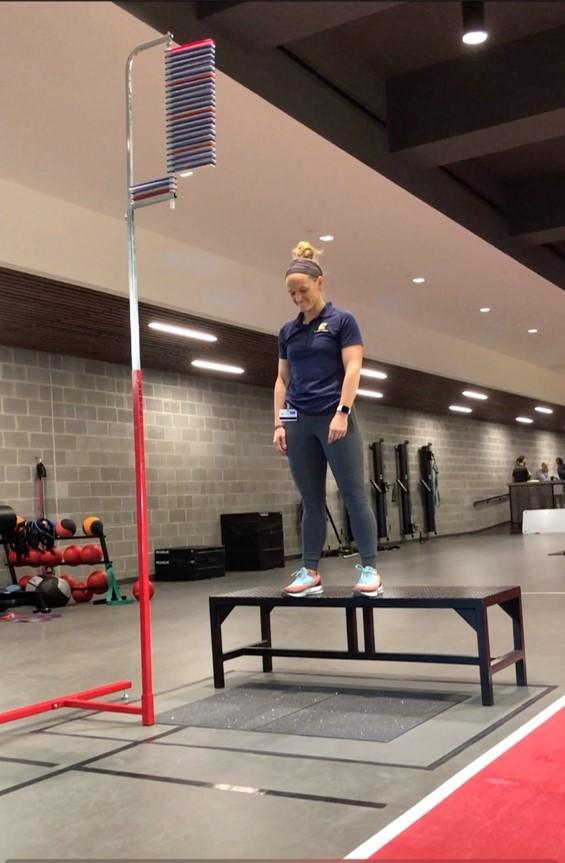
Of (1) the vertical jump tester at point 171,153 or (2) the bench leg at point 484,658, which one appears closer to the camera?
(1) the vertical jump tester at point 171,153

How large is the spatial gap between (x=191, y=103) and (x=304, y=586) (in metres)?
2.09

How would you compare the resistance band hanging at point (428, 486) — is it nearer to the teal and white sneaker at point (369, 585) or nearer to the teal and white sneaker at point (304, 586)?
the teal and white sneaker at point (304, 586)

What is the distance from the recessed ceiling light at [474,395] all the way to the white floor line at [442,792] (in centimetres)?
1154

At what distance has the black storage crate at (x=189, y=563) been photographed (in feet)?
32.2

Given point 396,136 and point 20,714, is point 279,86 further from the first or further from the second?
point 20,714

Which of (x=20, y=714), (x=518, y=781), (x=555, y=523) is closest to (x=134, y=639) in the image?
(x=20, y=714)

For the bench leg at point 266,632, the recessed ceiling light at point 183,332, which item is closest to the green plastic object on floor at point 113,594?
the recessed ceiling light at point 183,332

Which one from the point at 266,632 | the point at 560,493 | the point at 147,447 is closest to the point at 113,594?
the point at 147,447

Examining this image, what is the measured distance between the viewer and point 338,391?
3.52 m

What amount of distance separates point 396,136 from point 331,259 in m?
2.63

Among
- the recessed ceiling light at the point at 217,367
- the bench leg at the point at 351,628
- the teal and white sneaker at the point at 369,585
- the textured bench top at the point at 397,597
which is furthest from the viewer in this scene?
the recessed ceiling light at the point at 217,367

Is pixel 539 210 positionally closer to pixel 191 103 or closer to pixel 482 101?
pixel 482 101

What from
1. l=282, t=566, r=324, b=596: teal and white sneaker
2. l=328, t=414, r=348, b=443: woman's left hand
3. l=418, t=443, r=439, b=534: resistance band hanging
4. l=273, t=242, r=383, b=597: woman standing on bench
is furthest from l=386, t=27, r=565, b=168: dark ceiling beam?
l=418, t=443, r=439, b=534: resistance band hanging

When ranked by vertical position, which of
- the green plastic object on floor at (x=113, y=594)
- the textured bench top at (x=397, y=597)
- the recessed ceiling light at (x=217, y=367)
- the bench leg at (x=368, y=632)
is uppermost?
the recessed ceiling light at (x=217, y=367)
